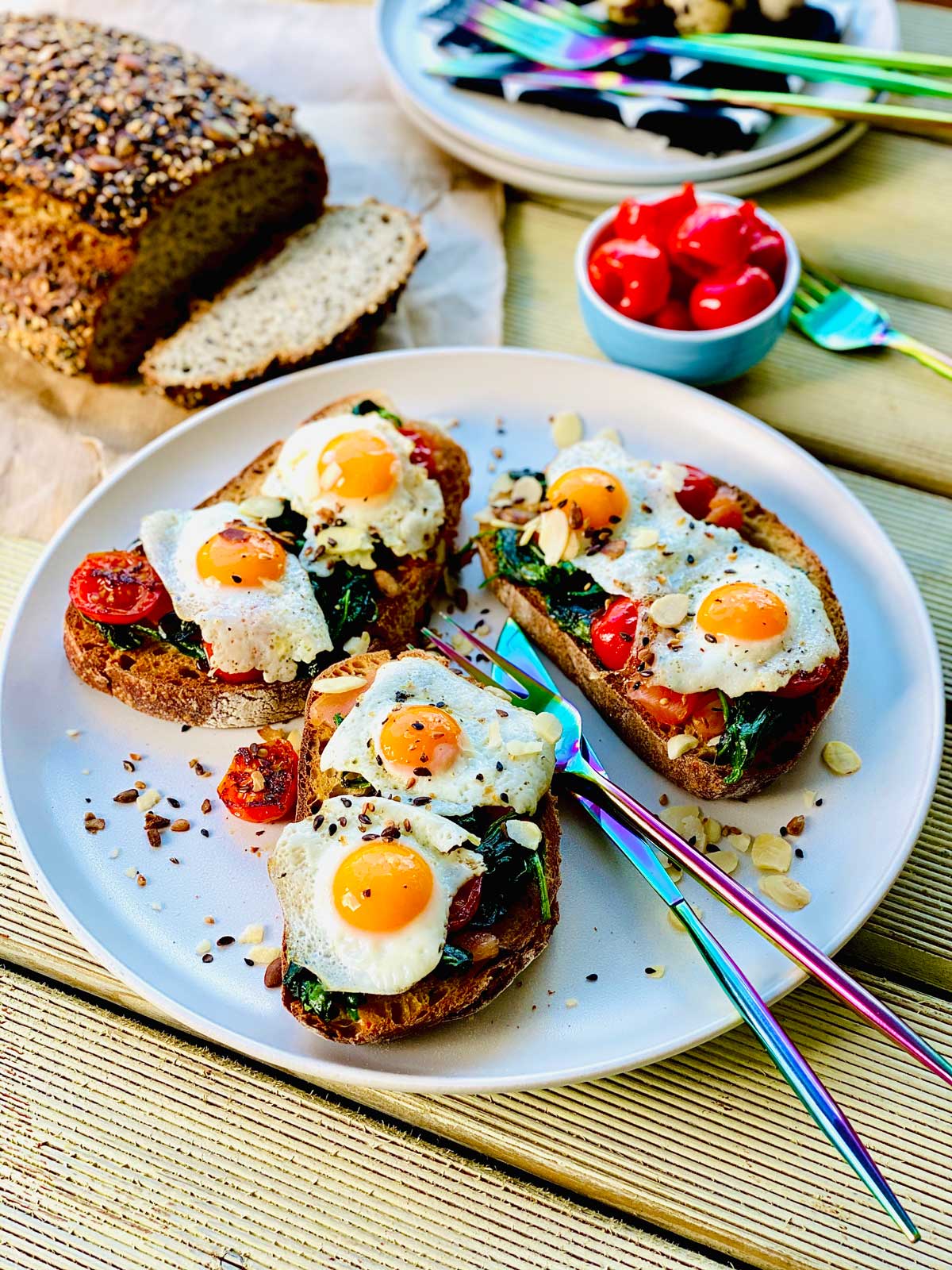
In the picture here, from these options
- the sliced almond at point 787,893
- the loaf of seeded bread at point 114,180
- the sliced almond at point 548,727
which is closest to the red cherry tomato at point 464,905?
the sliced almond at point 548,727

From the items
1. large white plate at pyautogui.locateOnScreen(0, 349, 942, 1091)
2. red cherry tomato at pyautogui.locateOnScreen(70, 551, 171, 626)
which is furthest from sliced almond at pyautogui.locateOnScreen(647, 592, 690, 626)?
red cherry tomato at pyautogui.locateOnScreen(70, 551, 171, 626)

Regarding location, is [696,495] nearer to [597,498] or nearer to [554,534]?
[597,498]

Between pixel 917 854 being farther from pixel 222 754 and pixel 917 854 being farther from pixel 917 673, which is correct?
pixel 222 754

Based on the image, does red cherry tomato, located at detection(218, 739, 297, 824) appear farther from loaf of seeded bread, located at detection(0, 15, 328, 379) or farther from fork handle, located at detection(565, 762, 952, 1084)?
loaf of seeded bread, located at detection(0, 15, 328, 379)

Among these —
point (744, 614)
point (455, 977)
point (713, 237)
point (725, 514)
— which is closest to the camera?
point (455, 977)

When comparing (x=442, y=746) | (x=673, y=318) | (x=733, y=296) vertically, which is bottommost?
(x=442, y=746)

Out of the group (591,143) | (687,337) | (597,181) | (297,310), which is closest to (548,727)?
(687,337)
